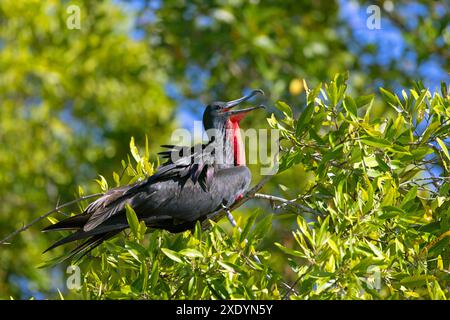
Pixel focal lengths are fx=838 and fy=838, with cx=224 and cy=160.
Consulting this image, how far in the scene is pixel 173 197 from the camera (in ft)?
14.9

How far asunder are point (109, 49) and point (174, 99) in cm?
88

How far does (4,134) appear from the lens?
869 cm

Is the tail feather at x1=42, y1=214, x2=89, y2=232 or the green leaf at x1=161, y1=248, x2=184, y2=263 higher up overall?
the green leaf at x1=161, y1=248, x2=184, y2=263

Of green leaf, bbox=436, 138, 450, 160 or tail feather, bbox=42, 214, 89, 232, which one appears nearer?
green leaf, bbox=436, 138, 450, 160

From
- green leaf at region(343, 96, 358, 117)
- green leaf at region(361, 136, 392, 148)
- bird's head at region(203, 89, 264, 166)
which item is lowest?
bird's head at region(203, 89, 264, 166)

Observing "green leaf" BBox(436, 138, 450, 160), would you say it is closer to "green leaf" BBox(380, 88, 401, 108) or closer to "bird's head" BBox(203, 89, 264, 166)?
"green leaf" BBox(380, 88, 401, 108)

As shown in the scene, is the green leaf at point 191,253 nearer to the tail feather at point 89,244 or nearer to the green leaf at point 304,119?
the green leaf at point 304,119

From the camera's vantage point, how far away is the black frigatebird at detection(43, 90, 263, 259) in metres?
4.15

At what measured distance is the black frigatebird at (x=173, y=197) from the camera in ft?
13.6

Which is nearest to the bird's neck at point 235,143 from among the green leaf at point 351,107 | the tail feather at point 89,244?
the tail feather at point 89,244

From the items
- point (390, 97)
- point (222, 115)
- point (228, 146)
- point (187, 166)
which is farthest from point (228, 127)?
point (390, 97)

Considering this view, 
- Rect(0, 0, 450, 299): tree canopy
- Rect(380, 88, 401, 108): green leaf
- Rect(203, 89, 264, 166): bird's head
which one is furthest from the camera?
Rect(0, 0, 450, 299): tree canopy

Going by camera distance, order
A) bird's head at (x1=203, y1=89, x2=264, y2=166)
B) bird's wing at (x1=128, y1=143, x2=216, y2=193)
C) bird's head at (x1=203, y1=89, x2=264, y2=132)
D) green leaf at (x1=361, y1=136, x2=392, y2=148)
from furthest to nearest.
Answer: bird's head at (x1=203, y1=89, x2=264, y2=132) < bird's head at (x1=203, y1=89, x2=264, y2=166) < bird's wing at (x1=128, y1=143, x2=216, y2=193) < green leaf at (x1=361, y1=136, x2=392, y2=148)

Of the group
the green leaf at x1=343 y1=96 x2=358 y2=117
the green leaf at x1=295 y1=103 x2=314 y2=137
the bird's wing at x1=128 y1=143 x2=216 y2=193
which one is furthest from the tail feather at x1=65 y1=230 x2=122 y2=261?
the green leaf at x1=343 y1=96 x2=358 y2=117
